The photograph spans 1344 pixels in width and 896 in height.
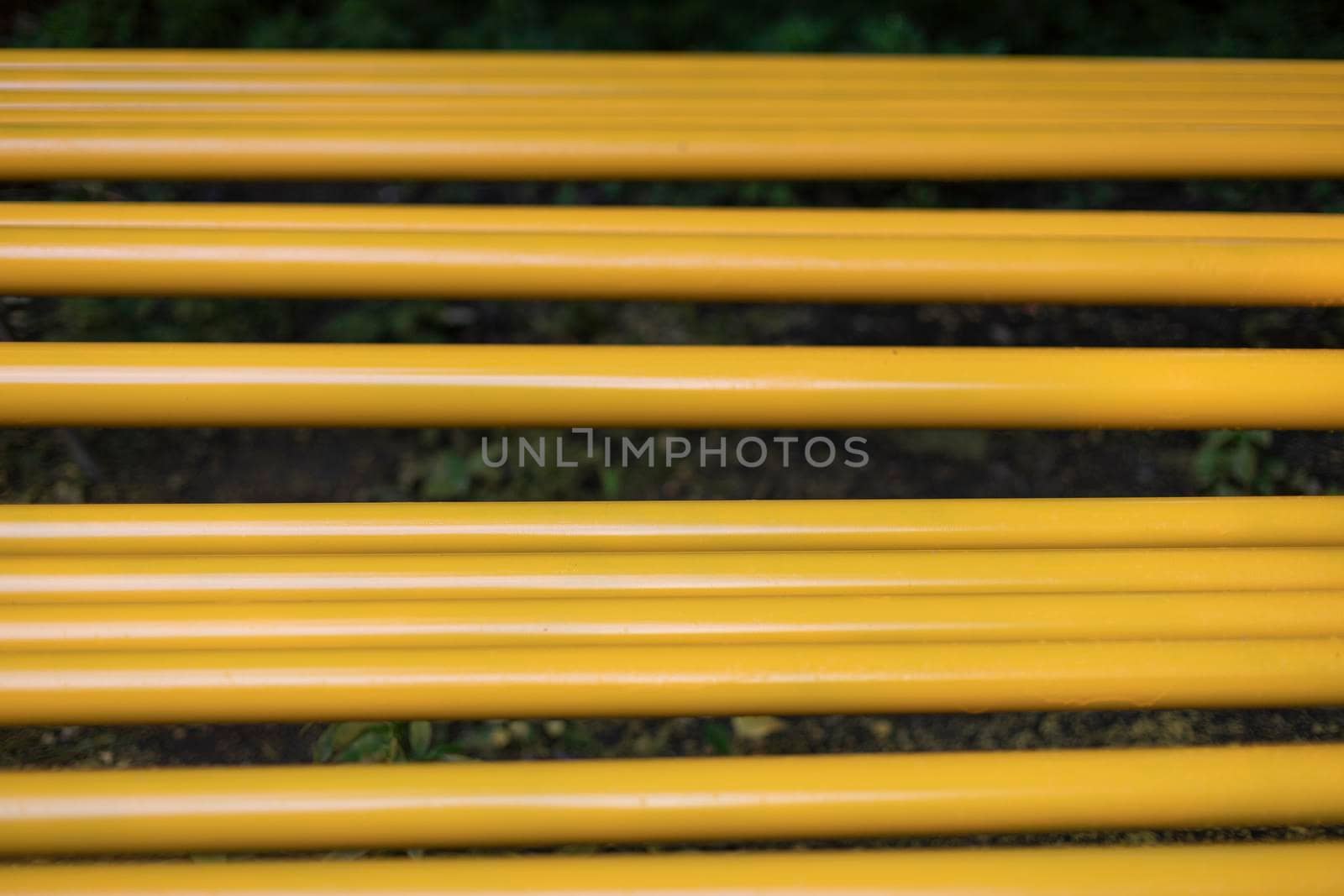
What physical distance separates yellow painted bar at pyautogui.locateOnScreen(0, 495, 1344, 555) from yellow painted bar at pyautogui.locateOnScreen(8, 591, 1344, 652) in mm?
88

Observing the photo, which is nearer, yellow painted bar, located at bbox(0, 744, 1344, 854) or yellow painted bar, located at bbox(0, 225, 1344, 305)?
yellow painted bar, located at bbox(0, 744, 1344, 854)

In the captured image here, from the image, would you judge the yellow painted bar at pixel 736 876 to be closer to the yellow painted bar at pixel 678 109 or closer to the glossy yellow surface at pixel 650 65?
the yellow painted bar at pixel 678 109

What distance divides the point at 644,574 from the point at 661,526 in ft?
0.27

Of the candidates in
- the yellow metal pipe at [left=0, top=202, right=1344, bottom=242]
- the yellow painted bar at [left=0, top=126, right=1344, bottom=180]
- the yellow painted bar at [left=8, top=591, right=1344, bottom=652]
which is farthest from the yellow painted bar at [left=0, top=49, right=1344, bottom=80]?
the yellow painted bar at [left=8, top=591, right=1344, bottom=652]

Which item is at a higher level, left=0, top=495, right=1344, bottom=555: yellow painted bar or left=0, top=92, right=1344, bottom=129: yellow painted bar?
left=0, top=92, right=1344, bottom=129: yellow painted bar

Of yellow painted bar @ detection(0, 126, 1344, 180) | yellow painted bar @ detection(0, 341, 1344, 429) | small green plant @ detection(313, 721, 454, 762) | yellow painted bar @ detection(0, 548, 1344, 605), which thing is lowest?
small green plant @ detection(313, 721, 454, 762)

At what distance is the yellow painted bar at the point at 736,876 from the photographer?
3.55 ft

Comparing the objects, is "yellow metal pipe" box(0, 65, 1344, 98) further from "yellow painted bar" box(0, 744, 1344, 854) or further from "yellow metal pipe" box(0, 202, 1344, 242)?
"yellow painted bar" box(0, 744, 1344, 854)

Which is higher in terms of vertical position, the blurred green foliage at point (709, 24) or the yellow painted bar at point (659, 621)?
the blurred green foliage at point (709, 24)

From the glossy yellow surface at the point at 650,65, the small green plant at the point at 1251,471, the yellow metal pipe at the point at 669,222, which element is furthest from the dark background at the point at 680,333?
the yellow metal pipe at the point at 669,222

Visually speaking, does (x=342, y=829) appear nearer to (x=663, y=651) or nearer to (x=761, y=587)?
(x=663, y=651)

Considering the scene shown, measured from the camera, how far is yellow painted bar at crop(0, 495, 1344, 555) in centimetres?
124

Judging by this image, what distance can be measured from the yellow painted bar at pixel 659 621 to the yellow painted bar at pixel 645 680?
0.02 m

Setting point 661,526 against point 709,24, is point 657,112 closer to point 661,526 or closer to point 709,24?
point 661,526
